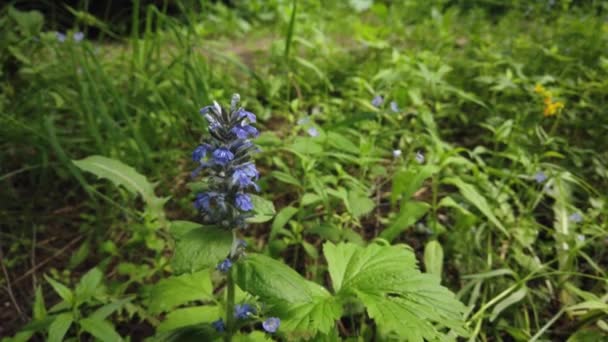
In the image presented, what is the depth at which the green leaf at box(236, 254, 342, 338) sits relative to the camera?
1196mm

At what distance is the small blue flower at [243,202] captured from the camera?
4.00 feet

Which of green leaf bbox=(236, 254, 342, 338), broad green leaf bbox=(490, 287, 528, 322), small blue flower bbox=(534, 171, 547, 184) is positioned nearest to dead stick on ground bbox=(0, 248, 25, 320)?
green leaf bbox=(236, 254, 342, 338)

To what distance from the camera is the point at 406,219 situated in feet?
6.10

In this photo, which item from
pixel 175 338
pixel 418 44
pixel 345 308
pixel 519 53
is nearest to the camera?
pixel 175 338

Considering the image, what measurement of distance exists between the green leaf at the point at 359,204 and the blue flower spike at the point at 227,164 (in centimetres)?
68

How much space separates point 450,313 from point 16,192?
2429 mm

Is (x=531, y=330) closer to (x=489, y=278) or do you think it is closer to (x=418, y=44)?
(x=489, y=278)

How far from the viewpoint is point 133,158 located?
2461 millimetres

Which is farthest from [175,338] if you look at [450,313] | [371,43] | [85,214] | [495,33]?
[495,33]

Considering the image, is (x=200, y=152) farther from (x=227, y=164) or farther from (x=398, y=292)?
(x=398, y=292)

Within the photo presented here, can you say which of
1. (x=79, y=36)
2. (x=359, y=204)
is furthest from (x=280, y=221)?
(x=79, y=36)

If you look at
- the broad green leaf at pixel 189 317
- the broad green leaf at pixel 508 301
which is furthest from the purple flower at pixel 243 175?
the broad green leaf at pixel 508 301

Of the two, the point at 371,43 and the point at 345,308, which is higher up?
the point at 371,43

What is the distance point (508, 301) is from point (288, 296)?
106cm
